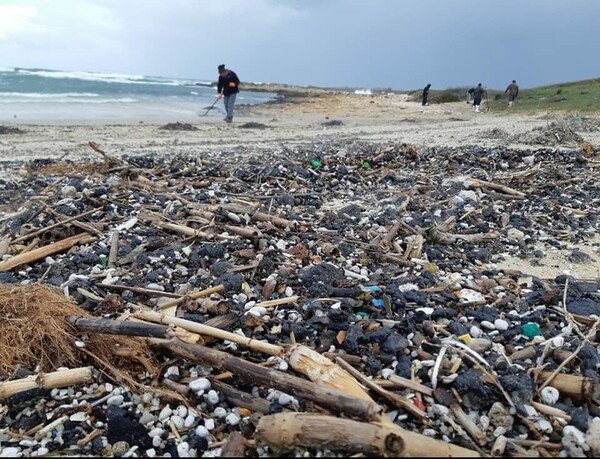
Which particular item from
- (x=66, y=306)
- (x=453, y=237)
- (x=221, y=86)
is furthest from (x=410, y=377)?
(x=221, y=86)

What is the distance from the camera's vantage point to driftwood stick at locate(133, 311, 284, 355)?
9.98 ft

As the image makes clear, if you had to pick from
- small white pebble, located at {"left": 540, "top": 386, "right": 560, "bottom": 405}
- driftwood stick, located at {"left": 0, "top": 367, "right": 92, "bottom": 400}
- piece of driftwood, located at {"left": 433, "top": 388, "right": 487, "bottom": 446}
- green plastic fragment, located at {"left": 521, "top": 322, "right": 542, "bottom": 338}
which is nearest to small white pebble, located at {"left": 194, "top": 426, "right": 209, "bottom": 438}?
driftwood stick, located at {"left": 0, "top": 367, "right": 92, "bottom": 400}

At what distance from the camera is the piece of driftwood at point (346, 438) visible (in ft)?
6.85

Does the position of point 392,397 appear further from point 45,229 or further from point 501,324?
point 45,229

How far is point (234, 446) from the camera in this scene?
234 cm

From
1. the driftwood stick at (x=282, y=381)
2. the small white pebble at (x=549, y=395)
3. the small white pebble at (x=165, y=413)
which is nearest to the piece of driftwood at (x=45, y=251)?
the driftwood stick at (x=282, y=381)

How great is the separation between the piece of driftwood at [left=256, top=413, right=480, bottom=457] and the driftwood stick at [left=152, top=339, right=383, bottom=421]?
92mm

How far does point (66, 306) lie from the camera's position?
3.47m

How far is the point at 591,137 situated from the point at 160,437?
13.9 m

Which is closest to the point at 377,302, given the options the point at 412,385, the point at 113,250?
the point at 412,385

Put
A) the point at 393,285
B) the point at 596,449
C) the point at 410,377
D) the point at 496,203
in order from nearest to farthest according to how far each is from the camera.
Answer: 1. the point at 596,449
2. the point at 410,377
3. the point at 393,285
4. the point at 496,203

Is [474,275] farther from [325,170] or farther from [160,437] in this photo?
[325,170]

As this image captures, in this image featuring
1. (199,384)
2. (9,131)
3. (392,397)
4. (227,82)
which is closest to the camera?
(392,397)

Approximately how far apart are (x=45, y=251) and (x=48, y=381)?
2.41 m
